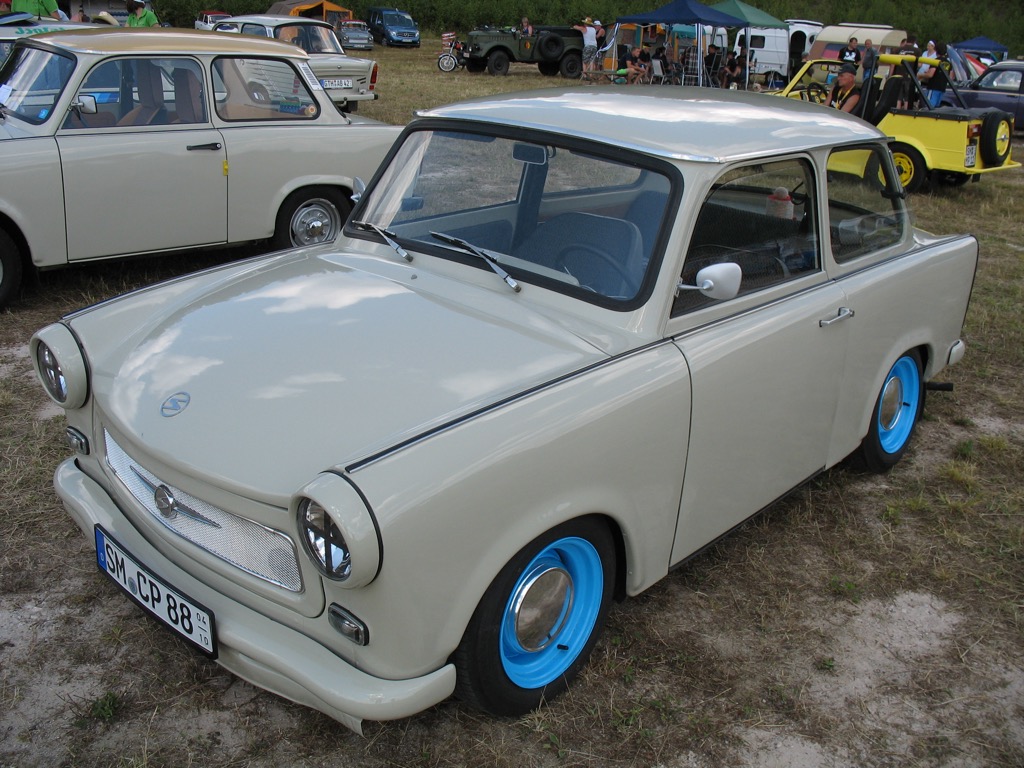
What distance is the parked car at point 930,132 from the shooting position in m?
10.2

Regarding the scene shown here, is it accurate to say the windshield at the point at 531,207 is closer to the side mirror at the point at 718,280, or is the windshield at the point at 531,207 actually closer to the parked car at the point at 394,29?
the side mirror at the point at 718,280

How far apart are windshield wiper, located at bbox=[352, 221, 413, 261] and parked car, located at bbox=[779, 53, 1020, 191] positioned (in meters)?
8.87

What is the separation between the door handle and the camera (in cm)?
315

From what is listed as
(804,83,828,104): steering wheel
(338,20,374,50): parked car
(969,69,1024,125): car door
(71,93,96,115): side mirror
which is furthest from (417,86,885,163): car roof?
(338,20,374,50): parked car

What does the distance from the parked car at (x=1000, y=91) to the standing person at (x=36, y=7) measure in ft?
47.6

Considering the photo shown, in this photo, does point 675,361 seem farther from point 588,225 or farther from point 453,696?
point 453,696

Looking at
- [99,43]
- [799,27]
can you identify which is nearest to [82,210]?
[99,43]

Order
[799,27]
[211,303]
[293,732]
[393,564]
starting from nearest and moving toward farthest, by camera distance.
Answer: [393,564] → [293,732] → [211,303] → [799,27]

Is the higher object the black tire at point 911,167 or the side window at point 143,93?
the side window at point 143,93

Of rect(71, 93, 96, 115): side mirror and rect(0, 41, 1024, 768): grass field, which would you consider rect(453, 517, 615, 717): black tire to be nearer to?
rect(0, 41, 1024, 768): grass field

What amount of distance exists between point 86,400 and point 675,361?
179 centimetres

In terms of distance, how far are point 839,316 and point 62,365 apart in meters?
2.60

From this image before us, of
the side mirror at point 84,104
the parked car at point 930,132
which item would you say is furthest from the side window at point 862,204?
the parked car at point 930,132

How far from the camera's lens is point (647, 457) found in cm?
254
